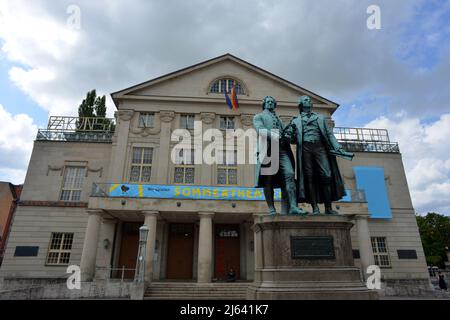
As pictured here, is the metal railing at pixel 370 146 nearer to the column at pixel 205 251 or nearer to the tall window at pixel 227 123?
the tall window at pixel 227 123

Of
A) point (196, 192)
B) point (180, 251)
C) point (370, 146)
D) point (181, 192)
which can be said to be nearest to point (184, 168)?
point (181, 192)

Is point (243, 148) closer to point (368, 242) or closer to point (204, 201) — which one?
point (204, 201)

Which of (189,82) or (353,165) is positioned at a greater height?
(189,82)

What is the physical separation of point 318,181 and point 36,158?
25.9 meters

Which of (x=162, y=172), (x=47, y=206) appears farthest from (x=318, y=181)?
(x=47, y=206)

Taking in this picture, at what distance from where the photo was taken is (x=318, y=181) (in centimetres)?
707

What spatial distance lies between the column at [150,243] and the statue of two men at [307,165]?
→ 1387 centimetres

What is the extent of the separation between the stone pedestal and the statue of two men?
2.31 feet

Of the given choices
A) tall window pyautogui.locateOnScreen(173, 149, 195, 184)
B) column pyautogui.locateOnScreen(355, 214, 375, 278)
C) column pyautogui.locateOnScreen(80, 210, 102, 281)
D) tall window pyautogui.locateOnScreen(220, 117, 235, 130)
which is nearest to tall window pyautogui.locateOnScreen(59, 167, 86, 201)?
column pyautogui.locateOnScreen(80, 210, 102, 281)

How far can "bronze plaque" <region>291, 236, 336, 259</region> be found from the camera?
19.5 ft

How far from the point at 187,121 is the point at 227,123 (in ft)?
11.6

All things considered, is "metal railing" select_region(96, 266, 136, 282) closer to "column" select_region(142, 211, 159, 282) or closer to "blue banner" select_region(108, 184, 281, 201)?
"column" select_region(142, 211, 159, 282)

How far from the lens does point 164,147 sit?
80.6ft

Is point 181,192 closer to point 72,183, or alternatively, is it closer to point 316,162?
point 72,183
